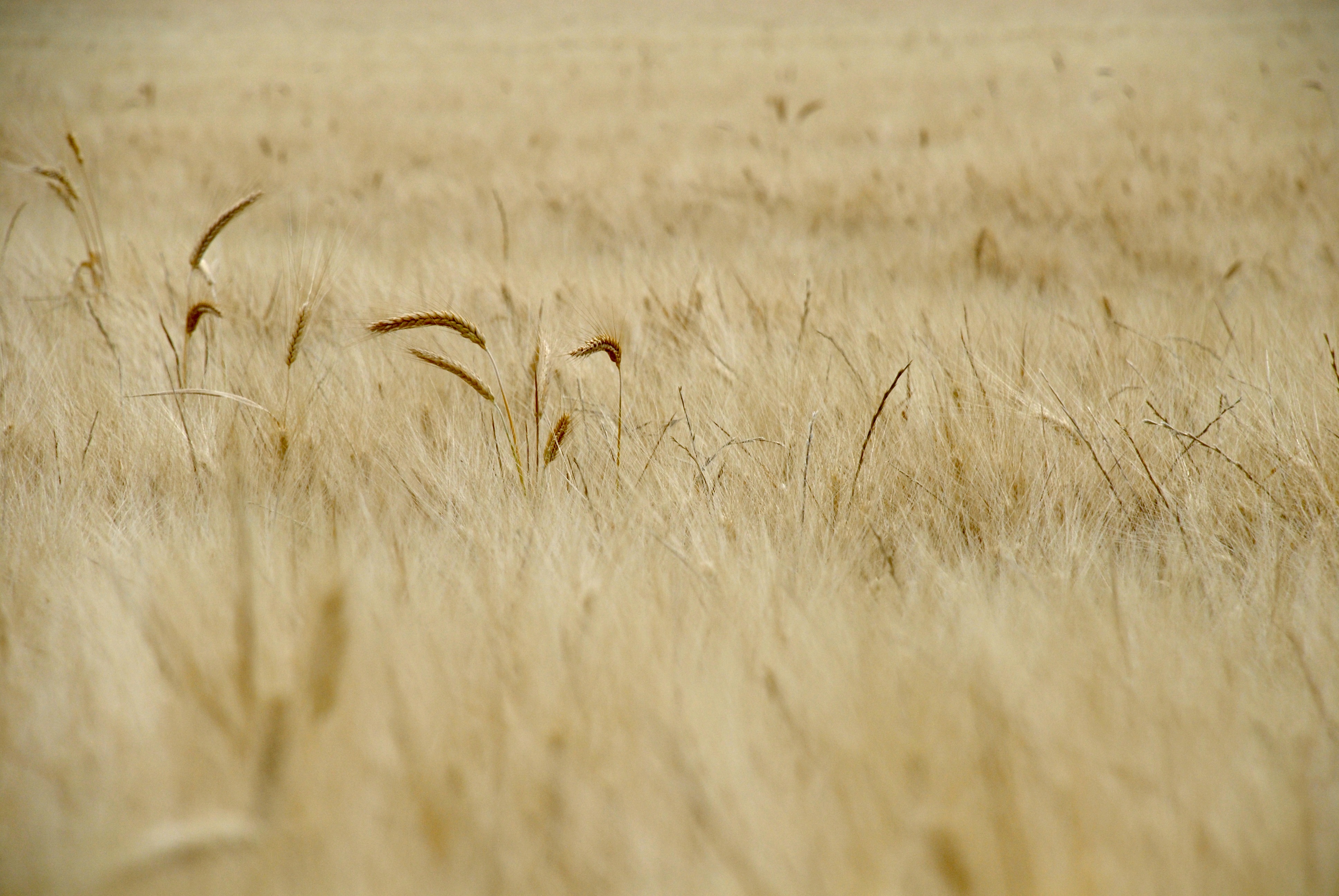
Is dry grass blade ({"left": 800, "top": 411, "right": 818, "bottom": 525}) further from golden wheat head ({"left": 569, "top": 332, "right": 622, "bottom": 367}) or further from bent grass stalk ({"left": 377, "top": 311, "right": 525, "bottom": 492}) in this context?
bent grass stalk ({"left": 377, "top": 311, "right": 525, "bottom": 492})

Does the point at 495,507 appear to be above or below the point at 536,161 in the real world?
below

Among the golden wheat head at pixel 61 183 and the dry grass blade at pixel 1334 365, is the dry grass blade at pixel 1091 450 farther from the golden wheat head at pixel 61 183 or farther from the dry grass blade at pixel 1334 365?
the golden wheat head at pixel 61 183

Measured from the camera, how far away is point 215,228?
193 cm

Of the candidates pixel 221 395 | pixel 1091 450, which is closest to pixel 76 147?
pixel 221 395

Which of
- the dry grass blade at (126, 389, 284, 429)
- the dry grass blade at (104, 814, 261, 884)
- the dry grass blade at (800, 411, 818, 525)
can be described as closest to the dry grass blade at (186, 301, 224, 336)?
the dry grass blade at (126, 389, 284, 429)

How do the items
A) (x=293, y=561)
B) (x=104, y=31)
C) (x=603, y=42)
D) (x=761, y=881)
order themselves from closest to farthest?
(x=761, y=881)
(x=293, y=561)
(x=603, y=42)
(x=104, y=31)

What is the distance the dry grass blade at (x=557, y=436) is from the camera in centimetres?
149

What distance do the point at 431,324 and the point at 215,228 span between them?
0.86m

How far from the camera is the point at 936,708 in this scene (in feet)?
2.90

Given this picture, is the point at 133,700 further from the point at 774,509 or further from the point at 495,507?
the point at 774,509

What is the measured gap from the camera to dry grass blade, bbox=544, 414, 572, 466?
1.49m

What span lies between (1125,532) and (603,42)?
19480mm

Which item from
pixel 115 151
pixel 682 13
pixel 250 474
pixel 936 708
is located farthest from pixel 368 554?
pixel 682 13

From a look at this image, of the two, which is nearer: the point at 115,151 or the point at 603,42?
the point at 115,151
